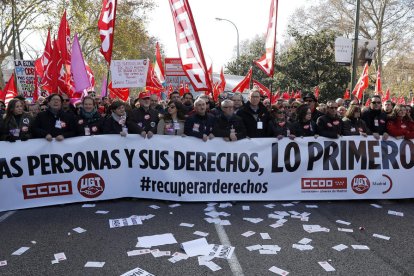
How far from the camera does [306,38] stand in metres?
27.3

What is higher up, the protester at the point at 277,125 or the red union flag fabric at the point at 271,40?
the red union flag fabric at the point at 271,40

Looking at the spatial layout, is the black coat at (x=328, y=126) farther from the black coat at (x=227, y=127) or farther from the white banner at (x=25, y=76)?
the white banner at (x=25, y=76)

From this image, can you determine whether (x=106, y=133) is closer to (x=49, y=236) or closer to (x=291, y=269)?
(x=49, y=236)

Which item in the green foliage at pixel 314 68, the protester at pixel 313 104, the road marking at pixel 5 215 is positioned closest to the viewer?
the road marking at pixel 5 215

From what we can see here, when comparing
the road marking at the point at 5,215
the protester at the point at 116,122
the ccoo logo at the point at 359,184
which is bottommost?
the road marking at the point at 5,215

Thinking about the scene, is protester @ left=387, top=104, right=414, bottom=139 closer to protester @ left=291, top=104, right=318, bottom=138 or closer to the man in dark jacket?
the man in dark jacket

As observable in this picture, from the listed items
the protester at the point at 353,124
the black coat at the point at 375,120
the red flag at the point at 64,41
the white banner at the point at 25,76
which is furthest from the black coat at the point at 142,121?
the white banner at the point at 25,76

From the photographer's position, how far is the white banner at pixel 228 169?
6141 mm

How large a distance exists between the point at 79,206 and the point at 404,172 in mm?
5491

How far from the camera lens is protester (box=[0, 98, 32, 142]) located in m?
6.27

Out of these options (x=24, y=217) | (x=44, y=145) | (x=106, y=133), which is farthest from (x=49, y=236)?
(x=106, y=133)

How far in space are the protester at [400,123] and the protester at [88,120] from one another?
17.4 ft

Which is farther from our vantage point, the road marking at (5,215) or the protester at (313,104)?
the protester at (313,104)

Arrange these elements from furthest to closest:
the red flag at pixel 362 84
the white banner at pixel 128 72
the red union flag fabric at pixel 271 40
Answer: the red flag at pixel 362 84 < the white banner at pixel 128 72 < the red union flag fabric at pixel 271 40
